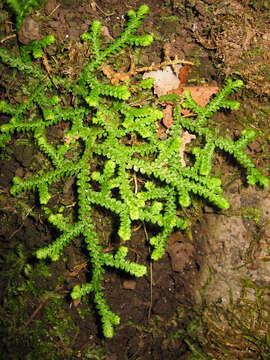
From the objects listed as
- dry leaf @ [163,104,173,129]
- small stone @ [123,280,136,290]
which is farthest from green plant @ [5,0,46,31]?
small stone @ [123,280,136,290]

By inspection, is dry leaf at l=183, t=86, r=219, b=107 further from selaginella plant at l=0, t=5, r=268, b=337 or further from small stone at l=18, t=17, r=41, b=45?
small stone at l=18, t=17, r=41, b=45

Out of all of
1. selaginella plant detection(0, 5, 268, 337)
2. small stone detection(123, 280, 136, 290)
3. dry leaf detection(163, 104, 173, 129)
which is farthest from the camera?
small stone detection(123, 280, 136, 290)

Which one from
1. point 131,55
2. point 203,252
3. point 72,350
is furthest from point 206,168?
point 72,350

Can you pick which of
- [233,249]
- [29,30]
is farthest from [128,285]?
[29,30]

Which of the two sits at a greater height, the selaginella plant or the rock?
the selaginella plant

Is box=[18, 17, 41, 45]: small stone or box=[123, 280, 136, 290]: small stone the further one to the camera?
box=[123, 280, 136, 290]: small stone

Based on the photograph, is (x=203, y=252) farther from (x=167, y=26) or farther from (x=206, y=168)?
(x=167, y=26)

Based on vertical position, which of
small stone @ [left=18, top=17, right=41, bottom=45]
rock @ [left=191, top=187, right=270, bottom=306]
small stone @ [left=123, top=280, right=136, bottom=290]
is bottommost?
small stone @ [left=123, top=280, right=136, bottom=290]

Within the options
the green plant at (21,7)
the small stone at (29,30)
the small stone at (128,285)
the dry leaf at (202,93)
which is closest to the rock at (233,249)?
the small stone at (128,285)

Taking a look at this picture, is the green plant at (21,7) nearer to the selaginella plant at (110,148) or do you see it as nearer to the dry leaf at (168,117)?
the selaginella plant at (110,148)

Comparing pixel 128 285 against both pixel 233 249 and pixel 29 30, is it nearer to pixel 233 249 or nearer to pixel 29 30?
pixel 233 249
